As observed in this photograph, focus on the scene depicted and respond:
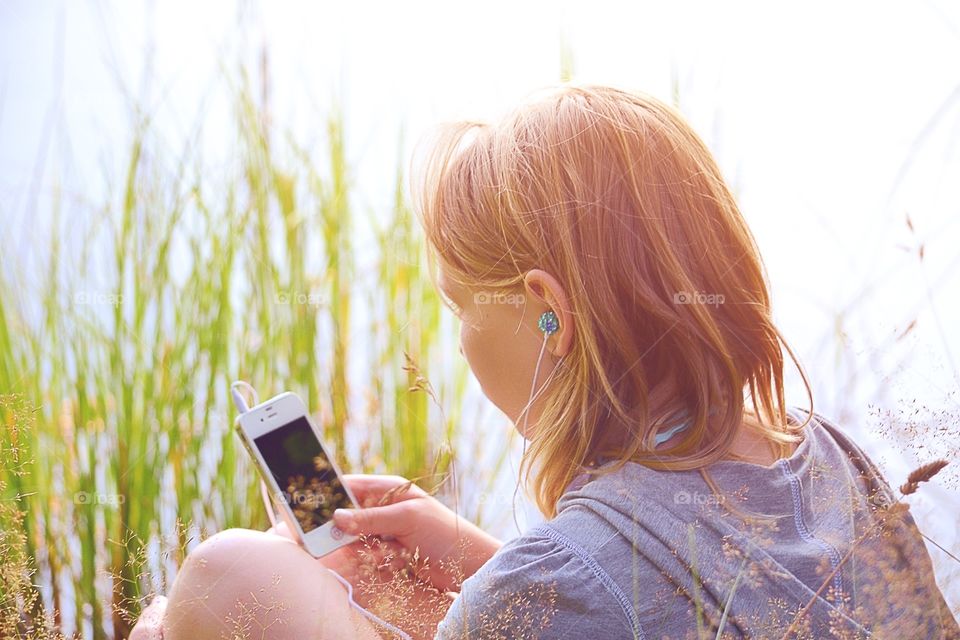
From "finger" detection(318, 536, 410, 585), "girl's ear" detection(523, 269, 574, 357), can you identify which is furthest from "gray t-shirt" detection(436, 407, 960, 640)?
"finger" detection(318, 536, 410, 585)

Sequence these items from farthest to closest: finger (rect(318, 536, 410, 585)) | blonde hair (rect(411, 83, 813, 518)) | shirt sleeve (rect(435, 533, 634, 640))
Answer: finger (rect(318, 536, 410, 585))
blonde hair (rect(411, 83, 813, 518))
shirt sleeve (rect(435, 533, 634, 640))

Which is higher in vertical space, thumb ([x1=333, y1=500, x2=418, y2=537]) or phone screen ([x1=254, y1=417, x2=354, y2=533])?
phone screen ([x1=254, y1=417, x2=354, y2=533])

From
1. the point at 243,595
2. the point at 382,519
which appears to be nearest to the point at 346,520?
the point at 382,519

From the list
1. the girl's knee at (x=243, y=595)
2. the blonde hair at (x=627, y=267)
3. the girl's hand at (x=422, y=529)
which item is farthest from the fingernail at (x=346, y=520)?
the blonde hair at (x=627, y=267)

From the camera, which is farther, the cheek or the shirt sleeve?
the cheek

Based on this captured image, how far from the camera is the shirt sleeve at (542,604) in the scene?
719mm

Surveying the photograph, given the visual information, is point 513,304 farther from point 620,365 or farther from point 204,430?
point 204,430

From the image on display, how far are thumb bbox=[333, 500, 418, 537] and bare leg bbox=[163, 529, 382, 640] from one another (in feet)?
0.41

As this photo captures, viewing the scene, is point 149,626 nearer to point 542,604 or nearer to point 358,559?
point 358,559

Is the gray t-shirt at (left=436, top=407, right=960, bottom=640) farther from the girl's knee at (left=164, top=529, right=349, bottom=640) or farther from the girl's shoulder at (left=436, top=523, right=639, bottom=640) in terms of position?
the girl's knee at (left=164, top=529, right=349, bottom=640)

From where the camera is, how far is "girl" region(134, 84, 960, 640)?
73 cm

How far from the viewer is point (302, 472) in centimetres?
109

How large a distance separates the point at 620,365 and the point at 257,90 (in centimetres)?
91

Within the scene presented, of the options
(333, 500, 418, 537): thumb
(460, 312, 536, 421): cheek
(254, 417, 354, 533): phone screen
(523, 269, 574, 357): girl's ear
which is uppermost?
(523, 269, 574, 357): girl's ear
